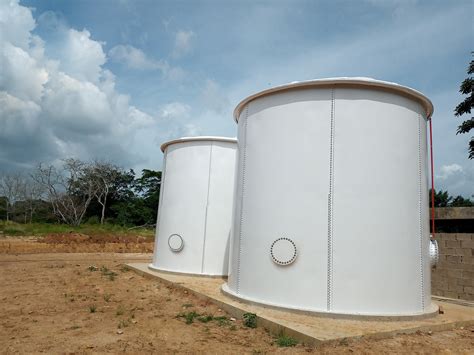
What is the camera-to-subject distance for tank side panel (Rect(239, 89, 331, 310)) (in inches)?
235

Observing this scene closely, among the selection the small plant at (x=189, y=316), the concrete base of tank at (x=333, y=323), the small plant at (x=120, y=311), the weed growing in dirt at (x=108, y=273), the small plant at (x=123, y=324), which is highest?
the concrete base of tank at (x=333, y=323)

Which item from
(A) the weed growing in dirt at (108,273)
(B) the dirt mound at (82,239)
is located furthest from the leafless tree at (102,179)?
(A) the weed growing in dirt at (108,273)

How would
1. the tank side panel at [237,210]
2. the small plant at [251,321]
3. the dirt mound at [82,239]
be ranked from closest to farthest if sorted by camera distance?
1. the small plant at [251,321]
2. the tank side panel at [237,210]
3. the dirt mound at [82,239]

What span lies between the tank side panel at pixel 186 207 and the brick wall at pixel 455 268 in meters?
5.66

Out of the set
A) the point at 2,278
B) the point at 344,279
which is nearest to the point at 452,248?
the point at 344,279

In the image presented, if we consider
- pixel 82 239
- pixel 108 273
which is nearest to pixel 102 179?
pixel 82 239

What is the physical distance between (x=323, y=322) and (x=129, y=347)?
2.65 m

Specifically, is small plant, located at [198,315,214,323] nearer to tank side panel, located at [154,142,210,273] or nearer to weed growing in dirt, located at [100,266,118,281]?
tank side panel, located at [154,142,210,273]

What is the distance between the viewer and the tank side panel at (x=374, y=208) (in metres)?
5.81

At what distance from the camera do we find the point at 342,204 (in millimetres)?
5934

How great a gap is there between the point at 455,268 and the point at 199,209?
6116 mm

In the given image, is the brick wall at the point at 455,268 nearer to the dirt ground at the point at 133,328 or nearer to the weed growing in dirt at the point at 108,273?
the dirt ground at the point at 133,328

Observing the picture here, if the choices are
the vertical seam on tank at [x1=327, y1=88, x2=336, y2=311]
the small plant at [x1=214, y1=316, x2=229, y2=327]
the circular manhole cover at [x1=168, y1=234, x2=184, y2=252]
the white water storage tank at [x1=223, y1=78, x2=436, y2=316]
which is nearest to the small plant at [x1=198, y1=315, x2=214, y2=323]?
the small plant at [x1=214, y1=316, x2=229, y2=327]

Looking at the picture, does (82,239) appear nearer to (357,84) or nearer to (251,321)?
(251,321)
